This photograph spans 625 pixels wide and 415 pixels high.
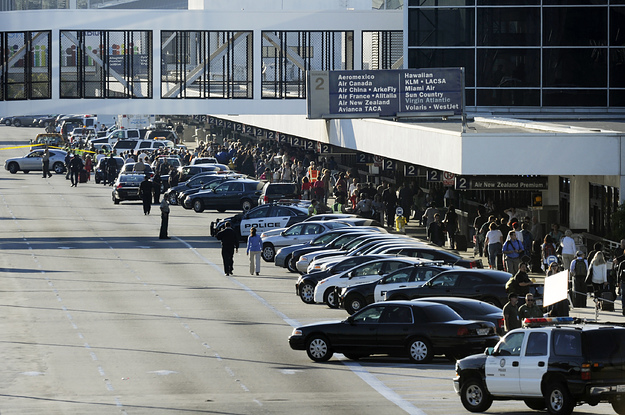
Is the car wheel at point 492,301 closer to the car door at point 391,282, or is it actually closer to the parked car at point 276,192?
the car door at point 391,282

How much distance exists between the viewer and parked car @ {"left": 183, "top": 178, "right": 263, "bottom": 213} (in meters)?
54.2

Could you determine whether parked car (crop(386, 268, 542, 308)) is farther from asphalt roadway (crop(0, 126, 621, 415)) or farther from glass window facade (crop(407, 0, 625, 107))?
glass window facade (crop(407, 0, 625, 107))

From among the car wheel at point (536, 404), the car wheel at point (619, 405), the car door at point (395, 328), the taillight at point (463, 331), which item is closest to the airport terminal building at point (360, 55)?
the car door at point (395, 328)

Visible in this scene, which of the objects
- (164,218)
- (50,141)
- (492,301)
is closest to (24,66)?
(164,218)

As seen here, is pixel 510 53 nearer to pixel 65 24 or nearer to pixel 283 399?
pixel 65 24

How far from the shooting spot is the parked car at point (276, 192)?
2023 inches

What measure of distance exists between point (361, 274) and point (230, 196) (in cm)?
2528

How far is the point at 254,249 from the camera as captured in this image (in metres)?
36.4

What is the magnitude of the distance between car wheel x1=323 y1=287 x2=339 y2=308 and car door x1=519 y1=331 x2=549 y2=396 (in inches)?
482

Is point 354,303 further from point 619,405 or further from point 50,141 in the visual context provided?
point 50,141

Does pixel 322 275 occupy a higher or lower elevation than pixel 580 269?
lower

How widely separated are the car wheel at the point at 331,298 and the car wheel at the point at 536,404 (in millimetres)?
11808

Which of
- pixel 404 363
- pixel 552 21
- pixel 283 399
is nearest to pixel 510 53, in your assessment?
pixel 552 21

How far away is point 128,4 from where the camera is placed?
57.0 meters
